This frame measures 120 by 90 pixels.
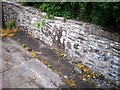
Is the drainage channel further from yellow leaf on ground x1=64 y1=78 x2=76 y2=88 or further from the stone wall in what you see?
the stone wall

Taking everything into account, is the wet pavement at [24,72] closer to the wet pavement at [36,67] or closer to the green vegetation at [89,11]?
the wet pavement at [36,67]

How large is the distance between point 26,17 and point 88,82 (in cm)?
351

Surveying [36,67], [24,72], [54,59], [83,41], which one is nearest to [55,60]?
[54,59]

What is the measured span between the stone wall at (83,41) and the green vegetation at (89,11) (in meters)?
0.19

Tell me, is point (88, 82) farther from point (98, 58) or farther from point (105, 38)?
point (105, 38)

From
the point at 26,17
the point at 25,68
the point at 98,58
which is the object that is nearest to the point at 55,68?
the point at 25,68

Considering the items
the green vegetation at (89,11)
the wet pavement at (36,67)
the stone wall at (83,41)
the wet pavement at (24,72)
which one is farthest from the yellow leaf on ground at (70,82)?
the green vegetation at (89,11)

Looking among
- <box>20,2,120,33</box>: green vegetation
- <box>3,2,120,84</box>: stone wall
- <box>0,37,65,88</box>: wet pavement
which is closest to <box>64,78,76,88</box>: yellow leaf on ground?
<box>0,37,65,88</box>: wet pavement

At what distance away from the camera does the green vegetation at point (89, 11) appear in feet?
13.2

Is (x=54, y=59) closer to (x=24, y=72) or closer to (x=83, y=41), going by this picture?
(x=24, y=72)

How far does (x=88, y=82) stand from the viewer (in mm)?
4684

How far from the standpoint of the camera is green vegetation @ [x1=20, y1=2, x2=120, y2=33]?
403 cm

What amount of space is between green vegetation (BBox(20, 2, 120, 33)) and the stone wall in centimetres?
19

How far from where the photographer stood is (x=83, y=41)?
16.0 ft
